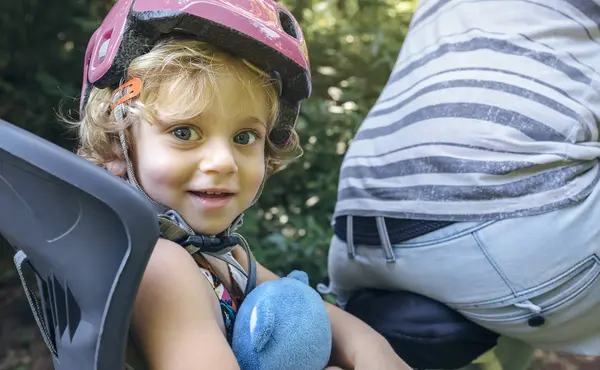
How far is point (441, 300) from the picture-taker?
141cm

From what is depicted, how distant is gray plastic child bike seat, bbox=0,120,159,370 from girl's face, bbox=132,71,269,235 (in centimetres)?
27

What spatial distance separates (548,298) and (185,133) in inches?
30.5

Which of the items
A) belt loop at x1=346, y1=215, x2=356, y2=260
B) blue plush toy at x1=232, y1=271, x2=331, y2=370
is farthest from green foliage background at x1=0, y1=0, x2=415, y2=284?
blue plush toy at x1=232, y1=271, x2=331, y2=370

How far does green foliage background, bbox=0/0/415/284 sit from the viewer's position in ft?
7.73

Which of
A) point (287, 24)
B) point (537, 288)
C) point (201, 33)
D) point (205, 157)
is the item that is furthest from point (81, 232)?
point (537, 288)

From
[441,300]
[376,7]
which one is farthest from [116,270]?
[376,7]

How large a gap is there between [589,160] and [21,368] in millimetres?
2100

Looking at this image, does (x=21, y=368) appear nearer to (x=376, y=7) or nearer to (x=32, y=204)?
(x=32, y=204)

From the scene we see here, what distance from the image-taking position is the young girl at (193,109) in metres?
1.02

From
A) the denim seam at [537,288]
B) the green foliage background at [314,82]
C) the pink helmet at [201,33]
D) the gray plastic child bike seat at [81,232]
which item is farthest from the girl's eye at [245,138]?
the green foliage background at [314,82]

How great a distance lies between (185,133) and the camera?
3.43ft

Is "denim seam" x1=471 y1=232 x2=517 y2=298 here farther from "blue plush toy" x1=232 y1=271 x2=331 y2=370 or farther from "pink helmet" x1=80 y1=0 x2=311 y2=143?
"pink helmet" x1=80 y1=0 x2=311 y2=143

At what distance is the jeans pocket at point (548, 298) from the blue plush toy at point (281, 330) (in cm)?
41

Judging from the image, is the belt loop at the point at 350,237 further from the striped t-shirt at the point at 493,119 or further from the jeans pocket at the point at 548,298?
the jeans pocket at the point at 548,298
